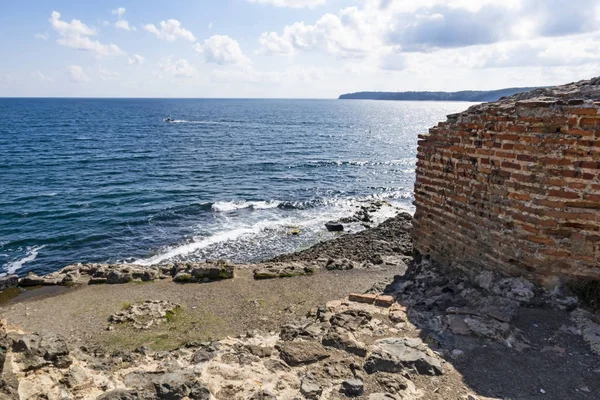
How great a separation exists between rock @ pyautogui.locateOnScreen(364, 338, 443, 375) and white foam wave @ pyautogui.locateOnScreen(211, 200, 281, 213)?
2332 cm

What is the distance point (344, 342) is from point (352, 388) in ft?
3.46

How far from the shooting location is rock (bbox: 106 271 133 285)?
13.9 metres

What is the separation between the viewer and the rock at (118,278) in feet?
45.7

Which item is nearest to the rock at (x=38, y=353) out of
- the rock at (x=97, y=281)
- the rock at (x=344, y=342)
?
the rock at (x=344, y=342)

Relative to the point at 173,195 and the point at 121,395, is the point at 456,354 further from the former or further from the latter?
the point at 173,195

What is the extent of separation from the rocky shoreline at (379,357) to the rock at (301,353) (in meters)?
0.01

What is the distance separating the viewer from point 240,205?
1166 inches


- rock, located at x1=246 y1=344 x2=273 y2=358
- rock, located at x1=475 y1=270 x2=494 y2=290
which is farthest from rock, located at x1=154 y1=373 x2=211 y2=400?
rock, located at x1=475 y1=270 x2=494 y2=290

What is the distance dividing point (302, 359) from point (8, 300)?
12.4 meters

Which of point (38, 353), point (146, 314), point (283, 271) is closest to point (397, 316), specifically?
point (38, 353)

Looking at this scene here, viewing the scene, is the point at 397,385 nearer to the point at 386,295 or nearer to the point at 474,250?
the point at 386,295

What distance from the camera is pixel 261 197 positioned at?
31.8 m

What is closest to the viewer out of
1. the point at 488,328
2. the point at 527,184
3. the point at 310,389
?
the point at 310,389

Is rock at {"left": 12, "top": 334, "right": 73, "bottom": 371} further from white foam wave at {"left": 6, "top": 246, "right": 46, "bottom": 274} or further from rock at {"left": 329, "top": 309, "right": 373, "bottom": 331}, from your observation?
white foam wave at {"left": 6, "top": 246, "right": 46, "bottom": 274}
